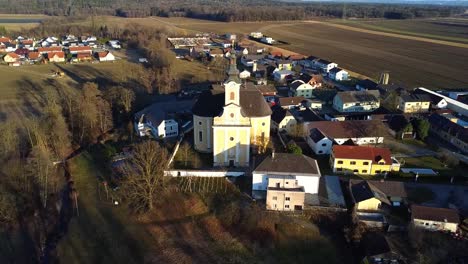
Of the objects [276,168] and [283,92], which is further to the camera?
[283,92]

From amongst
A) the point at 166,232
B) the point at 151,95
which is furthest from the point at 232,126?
the point at 151,95

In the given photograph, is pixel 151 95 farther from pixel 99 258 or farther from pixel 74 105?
pixel 99 258

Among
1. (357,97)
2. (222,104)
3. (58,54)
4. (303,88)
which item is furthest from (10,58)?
(357,97)

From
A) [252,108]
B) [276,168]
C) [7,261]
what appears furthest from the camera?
[252,108]

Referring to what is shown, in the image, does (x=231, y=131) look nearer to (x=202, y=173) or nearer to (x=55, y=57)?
(x=202, y=173)

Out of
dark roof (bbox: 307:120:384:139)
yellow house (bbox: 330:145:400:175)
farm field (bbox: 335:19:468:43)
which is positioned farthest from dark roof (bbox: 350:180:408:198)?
farm field (bbox: 335:19:468:43)
